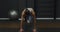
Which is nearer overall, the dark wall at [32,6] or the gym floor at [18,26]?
the gym floor at [18,26]

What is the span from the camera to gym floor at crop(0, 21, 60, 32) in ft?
6.94

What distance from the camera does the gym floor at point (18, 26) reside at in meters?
2.12

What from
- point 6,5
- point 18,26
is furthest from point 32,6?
point 18,26

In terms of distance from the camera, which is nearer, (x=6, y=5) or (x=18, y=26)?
(x=18, y=26)

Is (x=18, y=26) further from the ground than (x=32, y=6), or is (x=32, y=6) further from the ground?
(x=32, y=6)

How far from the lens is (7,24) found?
2121 mm

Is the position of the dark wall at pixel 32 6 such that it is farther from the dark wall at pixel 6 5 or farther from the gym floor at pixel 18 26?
the gym floor at pixel 18 26

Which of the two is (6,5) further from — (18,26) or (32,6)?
(18,26)

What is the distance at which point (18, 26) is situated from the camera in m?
2.12

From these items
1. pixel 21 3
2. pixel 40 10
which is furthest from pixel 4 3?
pixel 40 10

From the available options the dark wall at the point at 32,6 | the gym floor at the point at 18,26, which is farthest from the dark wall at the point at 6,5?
the gym floor at the point at 18,26

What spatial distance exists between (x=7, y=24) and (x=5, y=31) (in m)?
0.09

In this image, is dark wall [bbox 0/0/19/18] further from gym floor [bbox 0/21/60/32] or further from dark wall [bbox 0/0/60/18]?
gym floor [bbox 0/21/60/32]

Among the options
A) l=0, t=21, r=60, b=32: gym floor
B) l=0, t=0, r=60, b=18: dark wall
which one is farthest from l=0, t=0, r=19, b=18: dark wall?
l=0, t=21, r=60, b=32: gym floor
